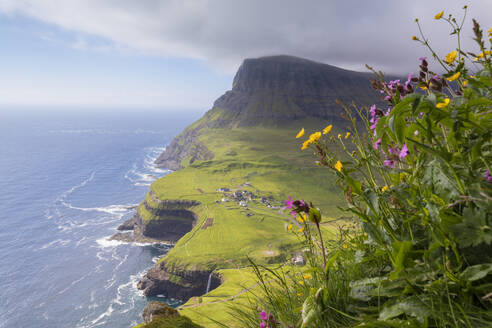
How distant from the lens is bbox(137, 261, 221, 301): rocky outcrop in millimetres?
80625

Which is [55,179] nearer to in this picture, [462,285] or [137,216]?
[137,216]

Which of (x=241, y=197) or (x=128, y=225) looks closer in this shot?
(x=128, y=225)

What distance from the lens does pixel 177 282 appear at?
276 feet

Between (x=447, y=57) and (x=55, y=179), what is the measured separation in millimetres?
201646

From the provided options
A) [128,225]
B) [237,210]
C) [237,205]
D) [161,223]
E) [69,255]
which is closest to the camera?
[69,255]

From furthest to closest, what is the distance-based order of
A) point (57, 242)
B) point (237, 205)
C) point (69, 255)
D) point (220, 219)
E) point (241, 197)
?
1. point (241, 197)
2. point (237, 205)
3. point (220, 219)
4. point (57, 242)
5. point (69, 255)

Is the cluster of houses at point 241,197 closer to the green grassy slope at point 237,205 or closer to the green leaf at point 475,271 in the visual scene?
the green grassy slope at point 237,205

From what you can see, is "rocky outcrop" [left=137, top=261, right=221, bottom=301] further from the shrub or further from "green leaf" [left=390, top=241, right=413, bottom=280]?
"green leaf" [left=390, top=241, right=413, bottom=280]

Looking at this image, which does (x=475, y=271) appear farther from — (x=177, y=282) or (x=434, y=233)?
(x=177, y=282)

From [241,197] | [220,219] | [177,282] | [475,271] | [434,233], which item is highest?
[434,233]

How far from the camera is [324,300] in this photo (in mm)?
2062

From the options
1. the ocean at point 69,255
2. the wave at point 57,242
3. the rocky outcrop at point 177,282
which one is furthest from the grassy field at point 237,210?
the wave at point 57,242

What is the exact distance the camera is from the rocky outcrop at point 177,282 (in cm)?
8062

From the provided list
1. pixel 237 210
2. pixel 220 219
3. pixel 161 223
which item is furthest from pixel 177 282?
pixel 237 210
